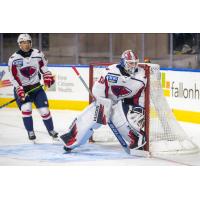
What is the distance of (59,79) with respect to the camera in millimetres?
10484

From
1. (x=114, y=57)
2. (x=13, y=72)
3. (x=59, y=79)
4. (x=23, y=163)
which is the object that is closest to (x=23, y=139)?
(x=13, y=72)

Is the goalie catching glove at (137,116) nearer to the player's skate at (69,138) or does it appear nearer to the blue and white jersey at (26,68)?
the player's skate at (69,138)

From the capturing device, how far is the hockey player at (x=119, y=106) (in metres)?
6.71

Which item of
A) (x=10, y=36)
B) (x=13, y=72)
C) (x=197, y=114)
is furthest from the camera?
(x=10, y=36)

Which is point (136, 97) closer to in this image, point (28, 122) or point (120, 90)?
point (120, 90)

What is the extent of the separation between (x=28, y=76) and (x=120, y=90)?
1133 millimetres

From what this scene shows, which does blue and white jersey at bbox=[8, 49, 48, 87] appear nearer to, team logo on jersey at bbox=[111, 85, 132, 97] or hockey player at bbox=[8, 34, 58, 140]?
hockey player at bbox=[8, 34, 58, 140]

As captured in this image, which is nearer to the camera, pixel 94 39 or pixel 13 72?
pixel 13 72

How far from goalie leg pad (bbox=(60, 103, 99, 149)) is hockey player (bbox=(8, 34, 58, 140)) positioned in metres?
0.68

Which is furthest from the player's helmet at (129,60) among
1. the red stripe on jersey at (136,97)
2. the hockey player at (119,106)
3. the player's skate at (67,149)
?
the player's skate at (67,149)

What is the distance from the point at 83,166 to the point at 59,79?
414 centimetres

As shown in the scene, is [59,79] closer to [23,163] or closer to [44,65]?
[44,65]

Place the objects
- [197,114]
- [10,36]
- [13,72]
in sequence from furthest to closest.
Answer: [10,36] < [197,114] < [13,72]

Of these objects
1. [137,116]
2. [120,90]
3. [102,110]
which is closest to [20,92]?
[102,110]
